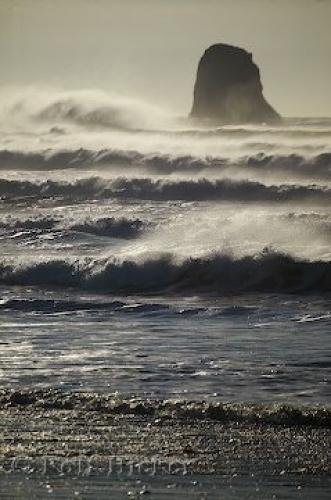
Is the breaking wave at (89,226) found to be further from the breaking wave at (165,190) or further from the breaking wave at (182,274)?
the breaking wave at (165,190)

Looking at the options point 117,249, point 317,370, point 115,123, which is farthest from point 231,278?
point 115,123

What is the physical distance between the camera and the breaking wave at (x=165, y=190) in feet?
101

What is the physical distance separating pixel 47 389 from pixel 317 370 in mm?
2077

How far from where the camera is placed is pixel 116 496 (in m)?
Answer: 6.38

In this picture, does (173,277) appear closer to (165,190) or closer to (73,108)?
(165,190)

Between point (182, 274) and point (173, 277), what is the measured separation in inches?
5.2

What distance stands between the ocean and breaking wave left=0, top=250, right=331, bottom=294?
30 mm

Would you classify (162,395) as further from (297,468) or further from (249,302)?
(249,302)

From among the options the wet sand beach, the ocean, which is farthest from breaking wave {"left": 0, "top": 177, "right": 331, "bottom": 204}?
the wet sand beach

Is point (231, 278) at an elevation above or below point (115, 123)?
below

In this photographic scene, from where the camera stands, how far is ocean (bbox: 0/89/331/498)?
9438 mm

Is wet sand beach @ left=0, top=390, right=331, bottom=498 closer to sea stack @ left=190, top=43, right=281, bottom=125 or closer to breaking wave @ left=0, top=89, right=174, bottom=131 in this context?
breaking wave @ left=0, top=89, right=174, bottom=131

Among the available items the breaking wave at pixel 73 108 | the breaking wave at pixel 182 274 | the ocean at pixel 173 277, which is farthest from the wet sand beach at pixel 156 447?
the breaking wave at pixel 73 108

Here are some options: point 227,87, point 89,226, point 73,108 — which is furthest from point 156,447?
point 227,87
